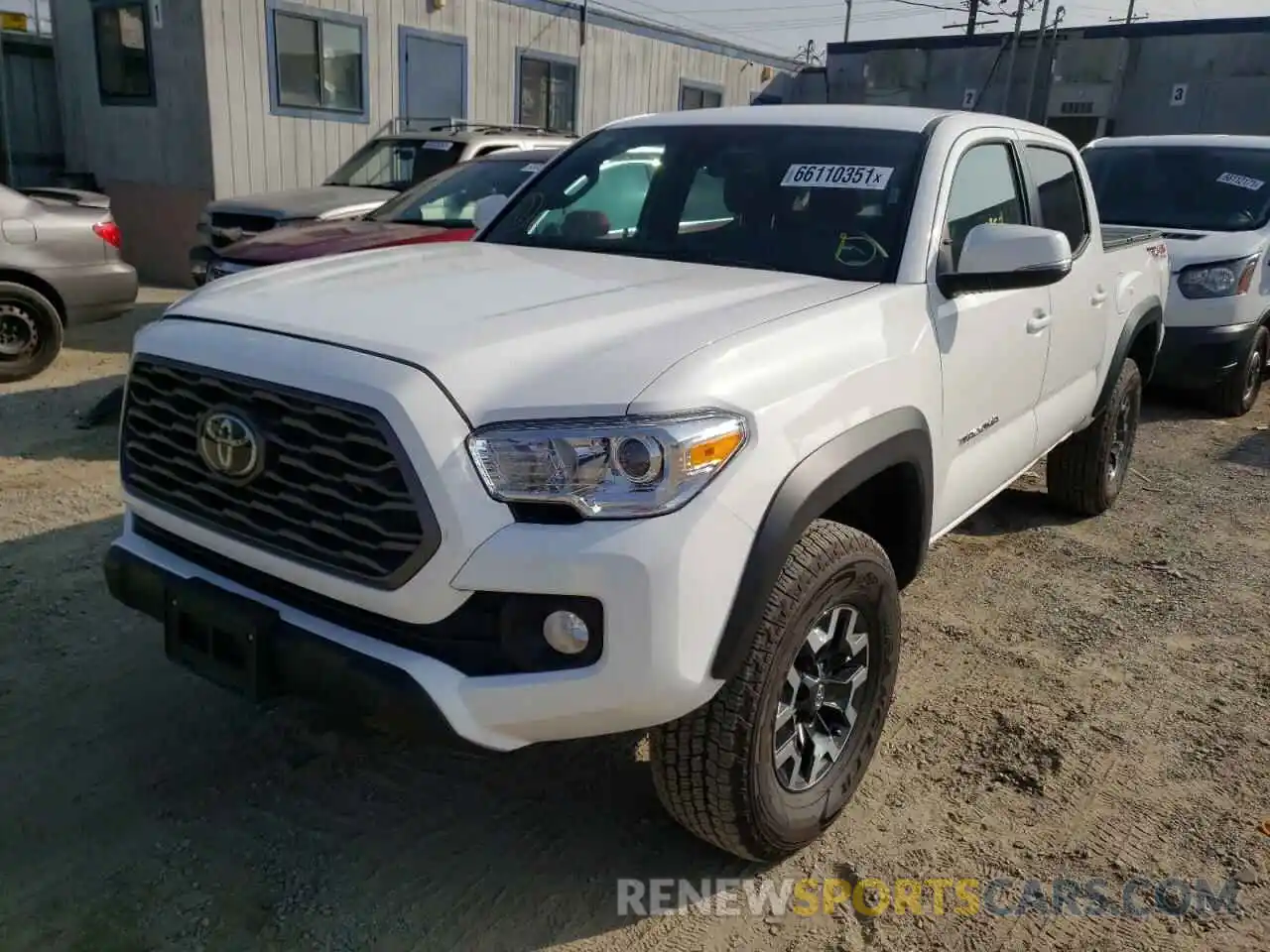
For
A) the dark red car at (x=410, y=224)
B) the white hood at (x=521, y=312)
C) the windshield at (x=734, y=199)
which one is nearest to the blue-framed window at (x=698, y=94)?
the dark red car at (x=410, y=224)

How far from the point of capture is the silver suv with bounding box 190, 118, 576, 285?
887cm

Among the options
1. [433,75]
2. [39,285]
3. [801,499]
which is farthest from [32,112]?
[801,499]

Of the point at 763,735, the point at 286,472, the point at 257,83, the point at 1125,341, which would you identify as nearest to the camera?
the point at 286,472

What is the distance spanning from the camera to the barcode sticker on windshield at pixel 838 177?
330 cm

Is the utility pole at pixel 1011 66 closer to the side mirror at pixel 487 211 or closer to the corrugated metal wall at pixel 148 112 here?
the corrugated metal wall at pixel 148 112

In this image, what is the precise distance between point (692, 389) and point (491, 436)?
1.38 ft

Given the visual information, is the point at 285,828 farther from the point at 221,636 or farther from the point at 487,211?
the point at 487,211

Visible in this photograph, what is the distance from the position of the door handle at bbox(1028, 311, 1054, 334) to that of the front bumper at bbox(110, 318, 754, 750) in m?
2.00

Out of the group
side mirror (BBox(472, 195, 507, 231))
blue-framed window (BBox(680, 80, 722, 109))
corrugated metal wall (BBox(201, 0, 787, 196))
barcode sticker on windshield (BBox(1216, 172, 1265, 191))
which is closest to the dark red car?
side mirror (BBox(472, 195, 507, 231))

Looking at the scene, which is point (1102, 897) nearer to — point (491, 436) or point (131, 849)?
point (491, 436)

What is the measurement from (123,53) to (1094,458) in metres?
11.8

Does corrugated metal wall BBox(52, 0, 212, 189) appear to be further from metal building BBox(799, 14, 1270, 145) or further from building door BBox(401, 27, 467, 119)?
metal building BBox(799, 14, 1270, 145)

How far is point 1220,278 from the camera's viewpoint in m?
7.15

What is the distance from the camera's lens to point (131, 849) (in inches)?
103
